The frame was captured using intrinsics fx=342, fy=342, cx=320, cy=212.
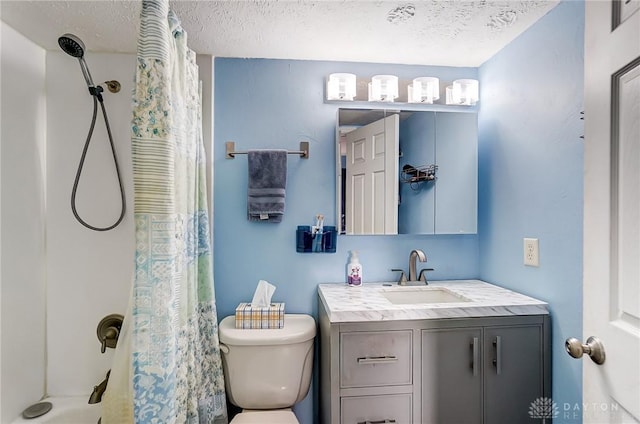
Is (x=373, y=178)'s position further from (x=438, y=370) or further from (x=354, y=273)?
(x=438, y=370)

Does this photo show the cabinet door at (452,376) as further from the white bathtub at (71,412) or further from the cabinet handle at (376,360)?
the white bathtub at (71,412)

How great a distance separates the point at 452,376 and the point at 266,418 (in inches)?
32.8

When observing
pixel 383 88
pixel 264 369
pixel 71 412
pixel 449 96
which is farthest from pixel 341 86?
pixel 71 412

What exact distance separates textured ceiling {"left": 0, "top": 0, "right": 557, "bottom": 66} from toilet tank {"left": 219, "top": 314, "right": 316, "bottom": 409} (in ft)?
4.60

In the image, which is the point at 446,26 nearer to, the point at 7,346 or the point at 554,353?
the point at 554,353

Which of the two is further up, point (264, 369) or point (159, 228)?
point (159, 228)

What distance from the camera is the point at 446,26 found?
1561mm

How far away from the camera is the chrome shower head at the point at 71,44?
1.42m

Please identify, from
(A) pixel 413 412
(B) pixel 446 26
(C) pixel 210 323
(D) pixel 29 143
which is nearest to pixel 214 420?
(C) pixel 210 323

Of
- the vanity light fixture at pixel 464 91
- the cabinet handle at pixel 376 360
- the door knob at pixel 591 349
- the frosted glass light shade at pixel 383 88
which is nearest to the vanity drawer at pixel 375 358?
the cabinet handle at pixel 376 360

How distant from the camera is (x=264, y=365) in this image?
155cm

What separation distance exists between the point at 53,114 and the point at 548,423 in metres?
2.75

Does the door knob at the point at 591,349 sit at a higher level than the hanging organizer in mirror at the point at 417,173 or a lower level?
lower

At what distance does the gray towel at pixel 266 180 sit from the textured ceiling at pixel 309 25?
0.55 metres
